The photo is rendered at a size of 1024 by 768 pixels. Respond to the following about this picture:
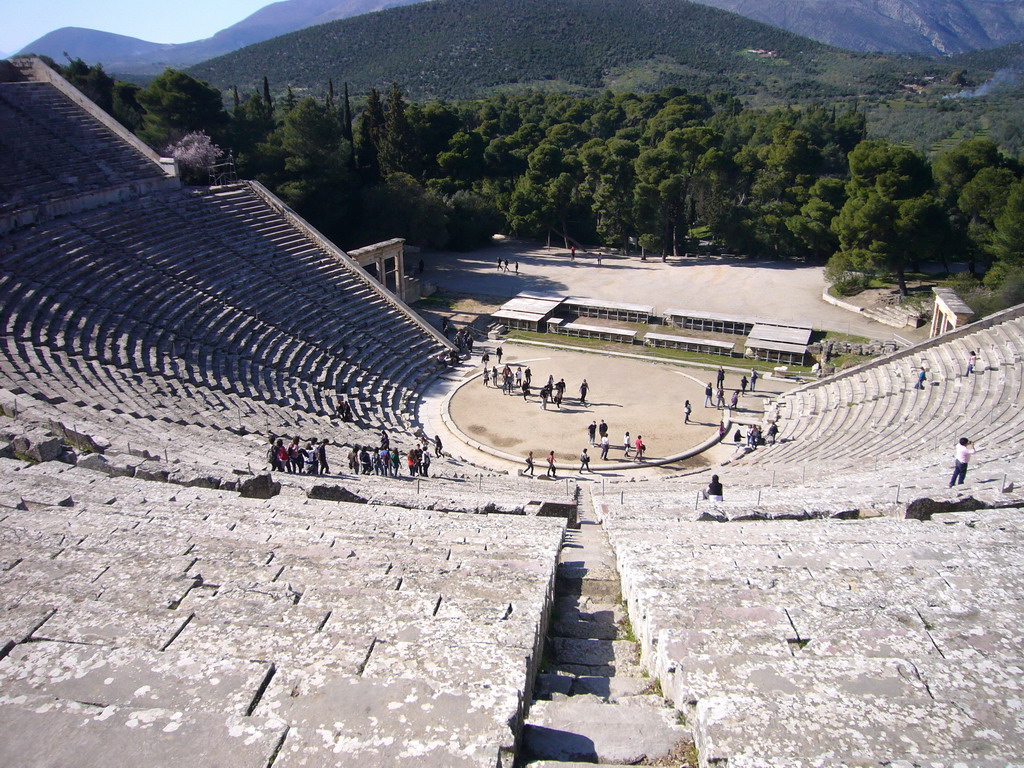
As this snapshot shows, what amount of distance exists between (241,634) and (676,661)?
10.7 ft

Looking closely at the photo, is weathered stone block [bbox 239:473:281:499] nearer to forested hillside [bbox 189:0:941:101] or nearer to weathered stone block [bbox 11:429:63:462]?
weathered stone block [bbox 11:429:63:462]

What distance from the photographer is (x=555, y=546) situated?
29.5 feet

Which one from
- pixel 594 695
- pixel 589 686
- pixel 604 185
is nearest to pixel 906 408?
pixel 589 686

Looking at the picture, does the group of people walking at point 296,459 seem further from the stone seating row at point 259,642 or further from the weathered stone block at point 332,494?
the stone seating row at point 259,642

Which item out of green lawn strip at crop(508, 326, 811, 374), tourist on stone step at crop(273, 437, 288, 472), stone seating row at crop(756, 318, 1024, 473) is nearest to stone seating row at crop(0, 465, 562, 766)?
tourist on stone step at crop(273, 437, 288, 472)

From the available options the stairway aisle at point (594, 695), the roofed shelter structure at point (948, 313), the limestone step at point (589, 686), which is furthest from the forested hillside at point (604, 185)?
the limestone step at point (589, 686)

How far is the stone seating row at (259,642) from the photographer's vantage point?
14.5 ft

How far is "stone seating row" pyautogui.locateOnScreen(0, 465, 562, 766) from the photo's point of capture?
4.43 metres

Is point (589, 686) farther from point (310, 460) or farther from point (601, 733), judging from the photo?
point (310, 460)

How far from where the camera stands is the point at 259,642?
18.2 ft

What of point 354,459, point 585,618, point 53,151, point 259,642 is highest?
point 53,151

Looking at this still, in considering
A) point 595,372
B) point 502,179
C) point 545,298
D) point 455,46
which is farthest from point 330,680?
point 455,46

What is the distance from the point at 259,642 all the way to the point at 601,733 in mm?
2530

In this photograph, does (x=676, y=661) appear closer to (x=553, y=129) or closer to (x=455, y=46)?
(x=553, y=129)
